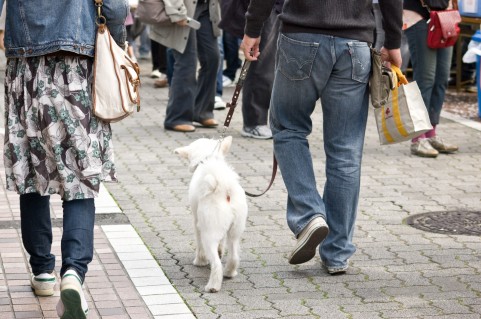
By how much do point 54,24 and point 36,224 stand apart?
103 centimetres

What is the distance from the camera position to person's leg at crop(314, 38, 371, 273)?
5.78 m

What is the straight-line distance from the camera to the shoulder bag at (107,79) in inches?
198

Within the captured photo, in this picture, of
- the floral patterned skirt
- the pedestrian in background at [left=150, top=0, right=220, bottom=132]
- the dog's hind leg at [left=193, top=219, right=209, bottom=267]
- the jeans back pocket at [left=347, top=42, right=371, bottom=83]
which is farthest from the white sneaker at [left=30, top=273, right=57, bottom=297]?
the pedestrian in background at [left=150, top=0, right=220, bottom=132]

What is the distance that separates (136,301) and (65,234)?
2.02 ft

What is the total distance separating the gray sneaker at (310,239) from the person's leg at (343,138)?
0.23 meters

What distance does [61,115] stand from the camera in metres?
4.99

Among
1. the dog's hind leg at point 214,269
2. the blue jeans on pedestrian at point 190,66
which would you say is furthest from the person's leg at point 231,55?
the dog's hind leg at point 214,269

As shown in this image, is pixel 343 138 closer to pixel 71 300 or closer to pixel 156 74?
pixel 71 300

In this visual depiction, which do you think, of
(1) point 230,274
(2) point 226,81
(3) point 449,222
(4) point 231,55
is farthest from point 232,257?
(4) point 231,55

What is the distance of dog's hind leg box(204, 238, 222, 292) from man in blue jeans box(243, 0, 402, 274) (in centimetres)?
41

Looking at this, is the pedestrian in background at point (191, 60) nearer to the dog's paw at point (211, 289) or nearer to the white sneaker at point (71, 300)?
the dog's paw at point (211, 289)

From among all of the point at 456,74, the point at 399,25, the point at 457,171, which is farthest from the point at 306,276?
the point at 456,74

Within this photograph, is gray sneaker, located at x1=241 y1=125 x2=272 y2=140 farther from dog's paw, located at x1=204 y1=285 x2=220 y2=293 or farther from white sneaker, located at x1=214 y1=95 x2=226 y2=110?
dog's paw, located at x1=204 y1=285 x2=220 y2=293

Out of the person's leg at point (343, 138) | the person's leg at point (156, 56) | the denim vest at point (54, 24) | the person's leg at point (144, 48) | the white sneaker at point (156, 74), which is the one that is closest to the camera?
the denim vest at point (54, 24)
